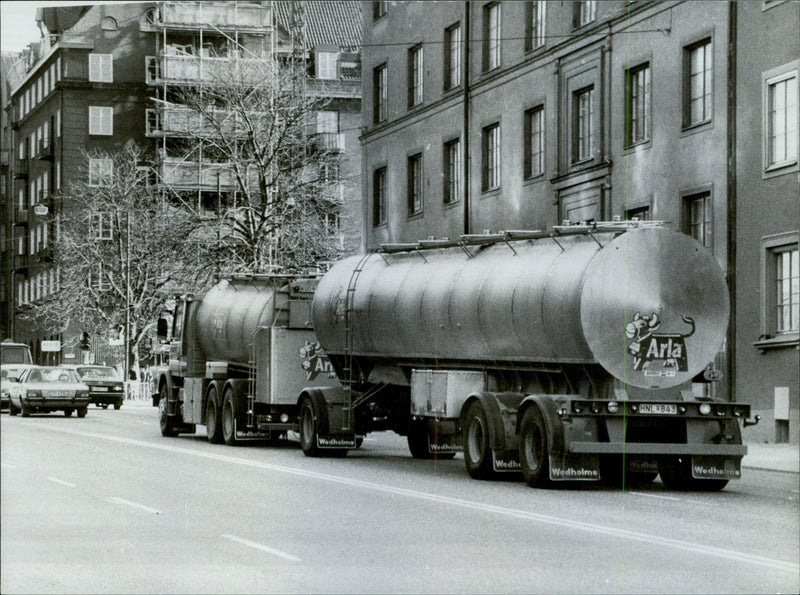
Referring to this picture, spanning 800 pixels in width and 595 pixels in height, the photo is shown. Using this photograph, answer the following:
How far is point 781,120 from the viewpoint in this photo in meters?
25.5

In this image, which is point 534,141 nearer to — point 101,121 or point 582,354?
point 582,354

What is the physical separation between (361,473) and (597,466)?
360 cm

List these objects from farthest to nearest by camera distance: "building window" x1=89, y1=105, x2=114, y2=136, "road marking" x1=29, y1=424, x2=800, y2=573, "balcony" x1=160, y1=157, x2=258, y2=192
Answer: "road marking" x1=29, y1=424, x2=800, y2=573, "balcony" x1=160, y1=157, x2=258, y2=192, "building window" x1=89, y1=105, x2=114, y2=136

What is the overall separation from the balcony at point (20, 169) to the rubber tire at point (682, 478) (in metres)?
13.1

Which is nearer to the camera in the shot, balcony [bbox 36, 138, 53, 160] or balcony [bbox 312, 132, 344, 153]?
balcony [bbox 36, 138, 53, 160]

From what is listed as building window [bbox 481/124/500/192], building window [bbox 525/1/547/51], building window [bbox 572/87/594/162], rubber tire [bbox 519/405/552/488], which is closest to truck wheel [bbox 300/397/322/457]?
building window [bbox 481/124/500/192]

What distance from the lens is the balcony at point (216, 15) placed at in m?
5.53

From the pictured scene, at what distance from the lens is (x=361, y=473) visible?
19516 millimetres

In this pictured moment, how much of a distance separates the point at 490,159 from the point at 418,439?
641cm

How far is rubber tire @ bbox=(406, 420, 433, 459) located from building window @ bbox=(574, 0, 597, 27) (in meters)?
8.16

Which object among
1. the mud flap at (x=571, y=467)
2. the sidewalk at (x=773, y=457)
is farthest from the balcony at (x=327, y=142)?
the sidewalk at (x=773, y=457)

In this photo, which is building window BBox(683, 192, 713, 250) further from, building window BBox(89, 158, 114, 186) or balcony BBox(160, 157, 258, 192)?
building window BBox(89, 158, 114, 186)

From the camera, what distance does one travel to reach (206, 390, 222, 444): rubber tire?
2694cm

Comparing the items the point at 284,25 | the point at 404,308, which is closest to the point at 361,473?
the point at 404,308
